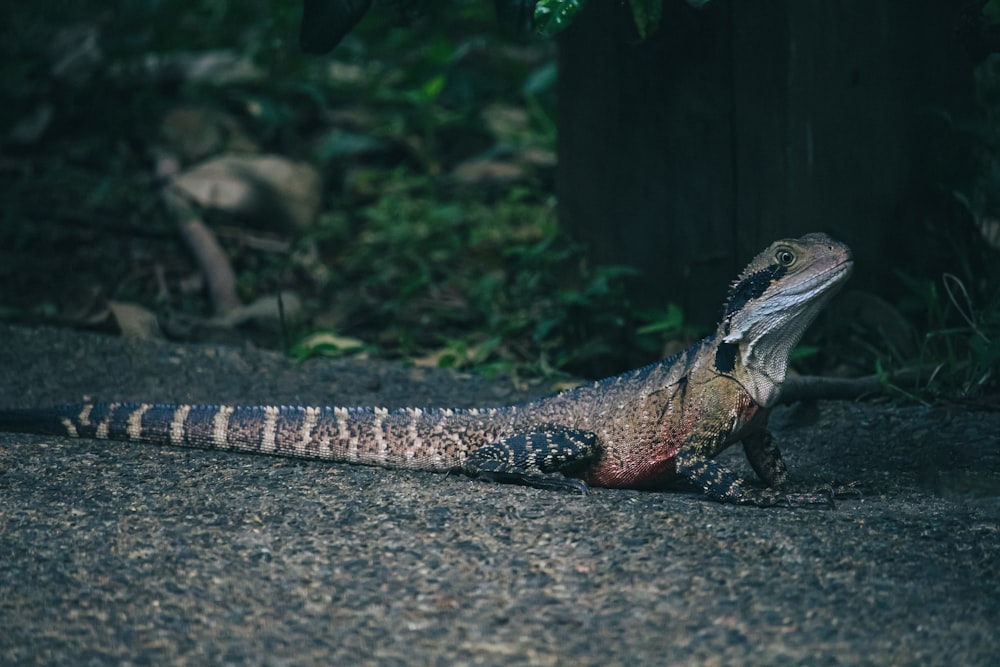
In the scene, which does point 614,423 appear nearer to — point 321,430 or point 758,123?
point 321,430

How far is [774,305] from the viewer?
426 cm

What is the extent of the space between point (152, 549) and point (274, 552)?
0.39m

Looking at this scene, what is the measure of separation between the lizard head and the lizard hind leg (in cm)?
64

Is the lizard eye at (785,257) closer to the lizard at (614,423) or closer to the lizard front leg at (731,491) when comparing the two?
the lizard at (614,423)

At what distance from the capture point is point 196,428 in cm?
467

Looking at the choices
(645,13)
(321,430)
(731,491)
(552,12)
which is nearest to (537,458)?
(731,491)

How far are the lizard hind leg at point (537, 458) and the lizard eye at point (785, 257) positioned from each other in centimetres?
98

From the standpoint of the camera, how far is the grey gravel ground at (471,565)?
9.71 feet

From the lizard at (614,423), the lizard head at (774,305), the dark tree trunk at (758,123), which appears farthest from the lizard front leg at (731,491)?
the dark tree trunk at (758,123)

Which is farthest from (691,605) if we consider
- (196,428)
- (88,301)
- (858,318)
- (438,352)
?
(88,301)

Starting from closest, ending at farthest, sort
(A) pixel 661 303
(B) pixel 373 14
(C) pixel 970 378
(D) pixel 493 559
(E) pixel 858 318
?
(D) pixel 493 559
(C) pixel 970 378
(E) pixel 858 318
(A) pixel 661 303
(B) pixel 373 14

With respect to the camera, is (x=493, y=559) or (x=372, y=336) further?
(x=372, y=336)

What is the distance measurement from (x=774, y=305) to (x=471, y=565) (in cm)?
162

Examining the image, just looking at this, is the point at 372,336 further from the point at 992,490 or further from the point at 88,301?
the point at 992,490
